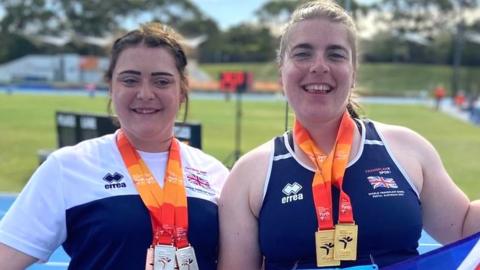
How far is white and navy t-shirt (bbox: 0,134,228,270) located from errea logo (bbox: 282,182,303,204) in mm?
345

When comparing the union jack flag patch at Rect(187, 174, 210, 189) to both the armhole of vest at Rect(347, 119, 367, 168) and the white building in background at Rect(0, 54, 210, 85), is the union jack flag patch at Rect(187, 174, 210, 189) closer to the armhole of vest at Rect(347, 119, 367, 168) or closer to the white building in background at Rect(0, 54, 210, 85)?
the armhole of vest at Rect(347, 119, 367, 168)

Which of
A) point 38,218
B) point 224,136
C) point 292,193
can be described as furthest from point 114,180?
point 224,136

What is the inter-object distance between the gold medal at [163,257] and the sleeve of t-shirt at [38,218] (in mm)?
372

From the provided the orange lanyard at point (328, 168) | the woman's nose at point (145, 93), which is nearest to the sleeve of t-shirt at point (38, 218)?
the woman's nose at point (145, 93)

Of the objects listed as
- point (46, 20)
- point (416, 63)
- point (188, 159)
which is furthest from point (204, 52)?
point (188, 159)

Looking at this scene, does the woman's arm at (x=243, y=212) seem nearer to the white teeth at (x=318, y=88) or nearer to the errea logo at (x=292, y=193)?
the errea logo at (x=292, y=193)

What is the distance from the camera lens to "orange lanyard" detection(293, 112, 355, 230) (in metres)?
2.12

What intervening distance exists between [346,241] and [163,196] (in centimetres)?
73

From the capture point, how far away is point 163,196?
2.31 metres

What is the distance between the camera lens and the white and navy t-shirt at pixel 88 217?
2156 mm

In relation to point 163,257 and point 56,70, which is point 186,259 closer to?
point 163,257

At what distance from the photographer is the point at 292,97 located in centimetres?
227

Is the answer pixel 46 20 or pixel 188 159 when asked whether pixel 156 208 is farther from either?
pixel 46 20

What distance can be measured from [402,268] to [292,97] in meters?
0.76
